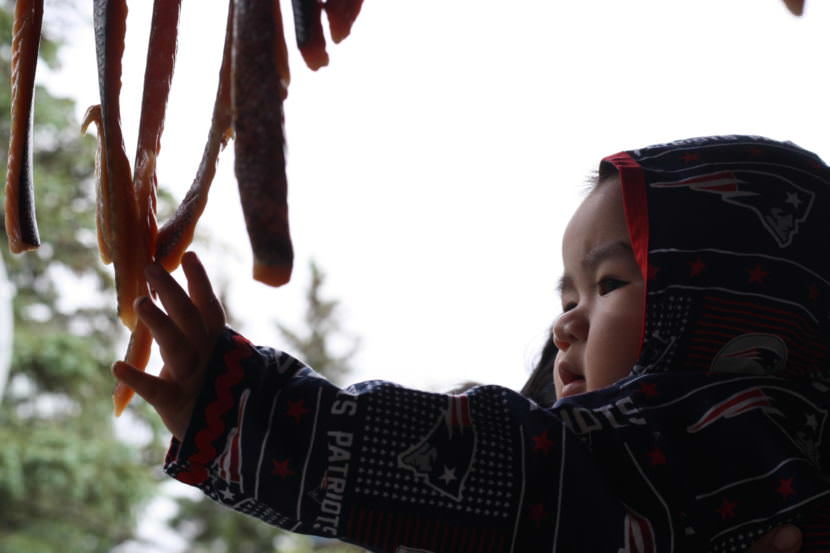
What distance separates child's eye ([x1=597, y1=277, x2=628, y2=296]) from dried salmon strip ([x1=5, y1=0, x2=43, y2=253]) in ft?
1.34

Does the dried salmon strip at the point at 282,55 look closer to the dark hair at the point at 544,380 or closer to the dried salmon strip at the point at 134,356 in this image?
the dried salmon strip at the point at 134,356

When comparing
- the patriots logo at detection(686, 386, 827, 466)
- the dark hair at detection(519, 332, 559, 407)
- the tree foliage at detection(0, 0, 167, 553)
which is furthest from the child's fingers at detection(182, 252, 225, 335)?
the tree foliage at detection(0, 0, 167, 553)

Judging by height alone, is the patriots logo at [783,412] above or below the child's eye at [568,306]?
below

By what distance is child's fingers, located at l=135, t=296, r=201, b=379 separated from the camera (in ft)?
1.01

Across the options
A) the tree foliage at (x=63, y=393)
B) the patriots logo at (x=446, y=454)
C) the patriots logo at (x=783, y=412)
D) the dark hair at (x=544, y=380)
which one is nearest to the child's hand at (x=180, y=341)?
the patriots logo at (x=446, y=454)

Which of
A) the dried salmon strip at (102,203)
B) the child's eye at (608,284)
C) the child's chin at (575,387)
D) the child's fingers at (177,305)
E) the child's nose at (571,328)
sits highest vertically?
the dried salmon strip at (102,203)

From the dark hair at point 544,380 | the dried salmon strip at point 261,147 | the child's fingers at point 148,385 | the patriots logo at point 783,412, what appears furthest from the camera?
the dark hair at point 544,380

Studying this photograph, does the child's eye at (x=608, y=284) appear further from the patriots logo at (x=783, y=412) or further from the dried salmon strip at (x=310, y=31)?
the dried salmon strip at (x=310, y=31)

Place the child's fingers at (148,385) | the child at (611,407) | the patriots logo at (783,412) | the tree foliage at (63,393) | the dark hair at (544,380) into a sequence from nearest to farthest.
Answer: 1. the child's fingers at (148,385)
2. the child at (611,407)
3. the patriots logo at (783,412)
4. the dark hair at (544,380)
5. the tree foliage at (63,393)

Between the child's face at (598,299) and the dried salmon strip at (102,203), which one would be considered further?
the child's face at (598,299)

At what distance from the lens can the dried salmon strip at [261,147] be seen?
198mm

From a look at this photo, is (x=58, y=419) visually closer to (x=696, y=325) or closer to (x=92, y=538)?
(x=92, y=538)

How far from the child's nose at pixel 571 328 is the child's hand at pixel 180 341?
31 cm

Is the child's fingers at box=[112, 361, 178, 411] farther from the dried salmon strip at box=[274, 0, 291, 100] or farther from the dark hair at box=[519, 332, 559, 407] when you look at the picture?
the dark hair at box=[519, 332, 559, 407]
